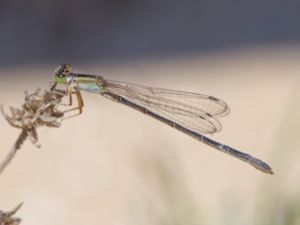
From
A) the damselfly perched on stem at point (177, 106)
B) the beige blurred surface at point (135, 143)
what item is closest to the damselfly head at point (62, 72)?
the damselfly perched on stem at point (177, 106)

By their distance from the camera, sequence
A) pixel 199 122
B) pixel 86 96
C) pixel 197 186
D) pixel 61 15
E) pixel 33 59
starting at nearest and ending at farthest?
pixel 199 122 < pixel 197 186 < pixel 86 96 < pixel 33 59 < pixel 61 15

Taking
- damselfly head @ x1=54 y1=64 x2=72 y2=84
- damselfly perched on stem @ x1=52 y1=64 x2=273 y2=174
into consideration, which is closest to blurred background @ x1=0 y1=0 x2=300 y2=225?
damselfly perched on stem @ x1=52 y1=64 x2=273 y2=174

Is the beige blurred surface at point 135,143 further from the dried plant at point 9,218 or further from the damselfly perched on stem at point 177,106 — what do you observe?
the dried plant at point 9,218

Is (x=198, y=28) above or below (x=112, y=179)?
above

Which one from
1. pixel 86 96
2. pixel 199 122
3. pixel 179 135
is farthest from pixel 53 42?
pixel 199 122

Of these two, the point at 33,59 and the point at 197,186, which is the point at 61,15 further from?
the point at 197,186

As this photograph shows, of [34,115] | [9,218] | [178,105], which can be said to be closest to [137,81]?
[178,105]

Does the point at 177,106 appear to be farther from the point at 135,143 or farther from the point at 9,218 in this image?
the point at 9,218
